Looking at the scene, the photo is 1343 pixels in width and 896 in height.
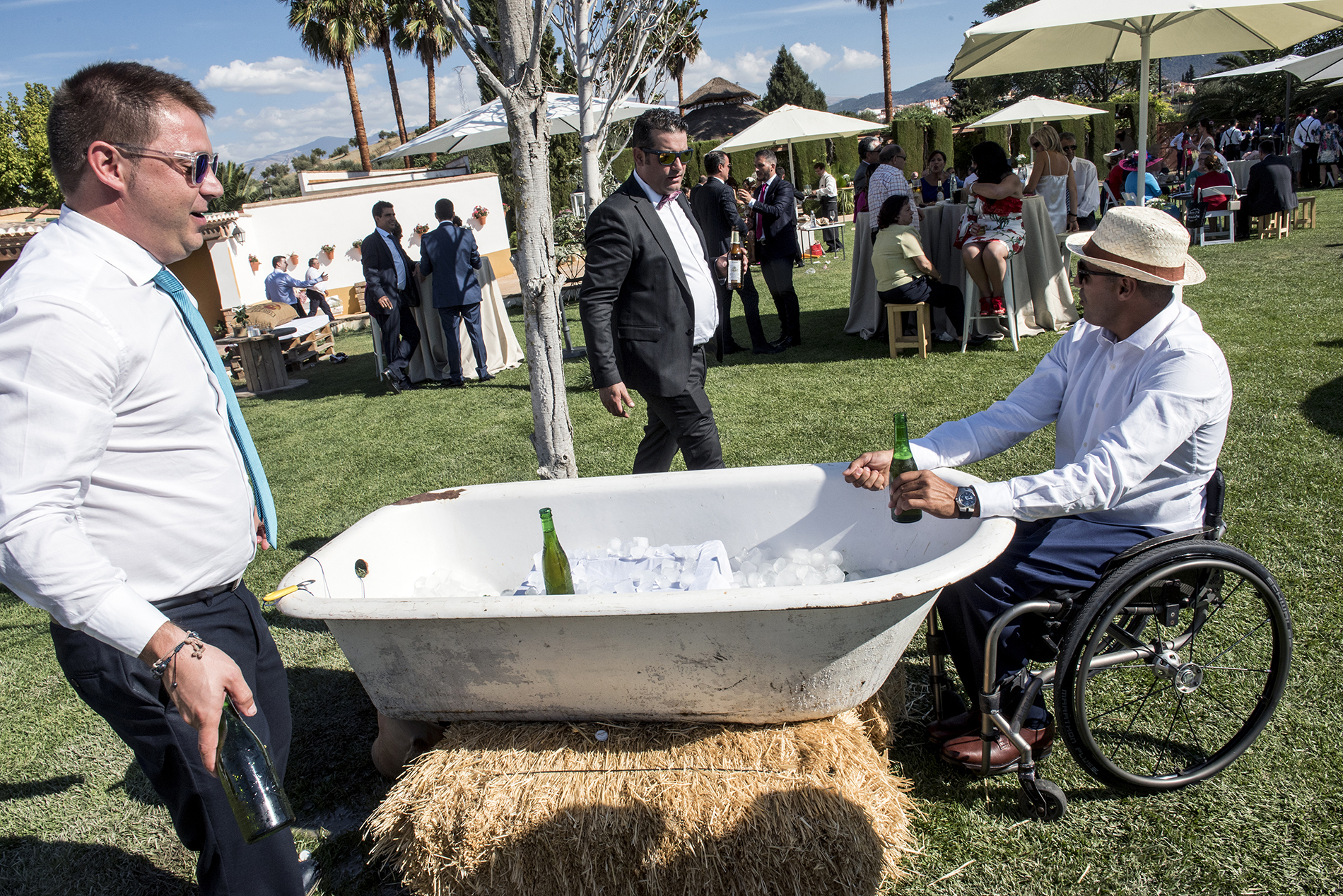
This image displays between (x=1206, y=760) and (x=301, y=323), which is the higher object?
(x=301, y=323)

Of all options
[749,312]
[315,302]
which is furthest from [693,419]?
[315,302]

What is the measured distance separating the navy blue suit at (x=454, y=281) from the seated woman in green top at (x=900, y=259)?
419 cm

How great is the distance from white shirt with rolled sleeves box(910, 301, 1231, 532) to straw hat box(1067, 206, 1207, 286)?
0.11 metres

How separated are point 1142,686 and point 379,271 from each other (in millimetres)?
7969

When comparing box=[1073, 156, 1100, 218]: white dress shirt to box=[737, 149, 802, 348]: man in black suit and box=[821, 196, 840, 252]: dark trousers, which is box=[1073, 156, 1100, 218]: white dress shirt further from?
box=[821, 196, 840, 252]: dark trousers

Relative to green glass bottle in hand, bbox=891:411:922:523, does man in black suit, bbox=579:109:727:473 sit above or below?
above

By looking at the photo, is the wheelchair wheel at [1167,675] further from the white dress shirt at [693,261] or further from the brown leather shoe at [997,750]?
the white dress shirt at [693,261]

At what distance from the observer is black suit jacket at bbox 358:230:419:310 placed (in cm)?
855

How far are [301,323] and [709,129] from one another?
1364 inches

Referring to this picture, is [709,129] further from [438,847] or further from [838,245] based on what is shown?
[438,847]

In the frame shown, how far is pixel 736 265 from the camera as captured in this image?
7.74 meters

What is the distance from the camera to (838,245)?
16.8 m

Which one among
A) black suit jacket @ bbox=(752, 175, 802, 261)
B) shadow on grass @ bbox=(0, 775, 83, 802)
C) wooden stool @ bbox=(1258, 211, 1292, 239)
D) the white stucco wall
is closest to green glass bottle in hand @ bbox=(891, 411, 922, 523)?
shadow on grass @ bbox=(0, 775, 83, 802)

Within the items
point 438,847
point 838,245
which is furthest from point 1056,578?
point 838,245
